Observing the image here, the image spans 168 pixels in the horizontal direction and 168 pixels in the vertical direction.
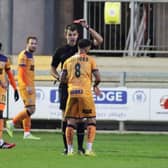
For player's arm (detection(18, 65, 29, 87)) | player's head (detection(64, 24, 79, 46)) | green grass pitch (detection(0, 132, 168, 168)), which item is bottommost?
green grass pitch (detection(0, 132, 168, 168))

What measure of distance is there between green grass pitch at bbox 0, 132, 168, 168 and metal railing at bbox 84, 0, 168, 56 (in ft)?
18.2

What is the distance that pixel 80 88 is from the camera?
1430 centimetres

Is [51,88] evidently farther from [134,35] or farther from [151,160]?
[151,160]

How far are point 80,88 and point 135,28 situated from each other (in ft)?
36.1

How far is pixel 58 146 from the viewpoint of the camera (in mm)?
16734

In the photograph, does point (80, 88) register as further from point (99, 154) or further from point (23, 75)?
point (23, 75)

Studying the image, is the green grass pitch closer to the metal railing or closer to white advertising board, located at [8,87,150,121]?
white advertising board, located at [8,87,150,121]

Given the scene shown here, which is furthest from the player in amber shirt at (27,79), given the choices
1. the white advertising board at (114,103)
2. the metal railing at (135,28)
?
the metal railing at (135,28)

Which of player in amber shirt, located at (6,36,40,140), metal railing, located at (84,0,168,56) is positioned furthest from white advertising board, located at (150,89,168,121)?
player in amber shirt, located at (6,36,40,140)

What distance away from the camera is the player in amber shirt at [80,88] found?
14.3m

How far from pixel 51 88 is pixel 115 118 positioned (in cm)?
173

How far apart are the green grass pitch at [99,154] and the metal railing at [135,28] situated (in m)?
5.54

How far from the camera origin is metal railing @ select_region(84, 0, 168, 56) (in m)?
25.1

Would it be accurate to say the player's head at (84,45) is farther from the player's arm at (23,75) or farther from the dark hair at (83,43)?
the player's arm at (23,75)
